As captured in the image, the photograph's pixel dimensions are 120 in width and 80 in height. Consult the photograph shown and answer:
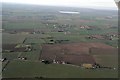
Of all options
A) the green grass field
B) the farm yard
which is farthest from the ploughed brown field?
the green grass field

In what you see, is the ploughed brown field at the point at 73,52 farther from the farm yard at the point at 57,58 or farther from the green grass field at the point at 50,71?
the green grass field at the point at 50,71

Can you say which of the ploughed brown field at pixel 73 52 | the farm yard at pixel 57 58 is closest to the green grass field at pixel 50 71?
the farm yard at pixel 57 58

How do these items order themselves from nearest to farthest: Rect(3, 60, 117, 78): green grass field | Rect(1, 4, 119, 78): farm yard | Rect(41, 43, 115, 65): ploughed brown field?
1. Rect(3, 60, 117, 78): green grass field
2. Rect(1, 4, 119, 78): farm yard
3. Rect(41, 43, 115, 65): ploughed brown field

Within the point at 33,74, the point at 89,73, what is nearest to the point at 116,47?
the point at 89,73

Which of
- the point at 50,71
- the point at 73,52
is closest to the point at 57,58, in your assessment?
the point at 73,52

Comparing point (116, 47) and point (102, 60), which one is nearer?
point (102, 60)

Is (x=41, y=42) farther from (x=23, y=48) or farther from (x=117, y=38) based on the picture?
(x=117, y=38)

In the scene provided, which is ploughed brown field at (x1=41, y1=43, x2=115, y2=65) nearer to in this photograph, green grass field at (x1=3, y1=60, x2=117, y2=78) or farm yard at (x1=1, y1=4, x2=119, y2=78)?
farm yard at (x1=1, y1=4, x2=119, y2=78)

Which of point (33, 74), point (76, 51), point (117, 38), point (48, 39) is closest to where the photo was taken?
point (33, 74)
